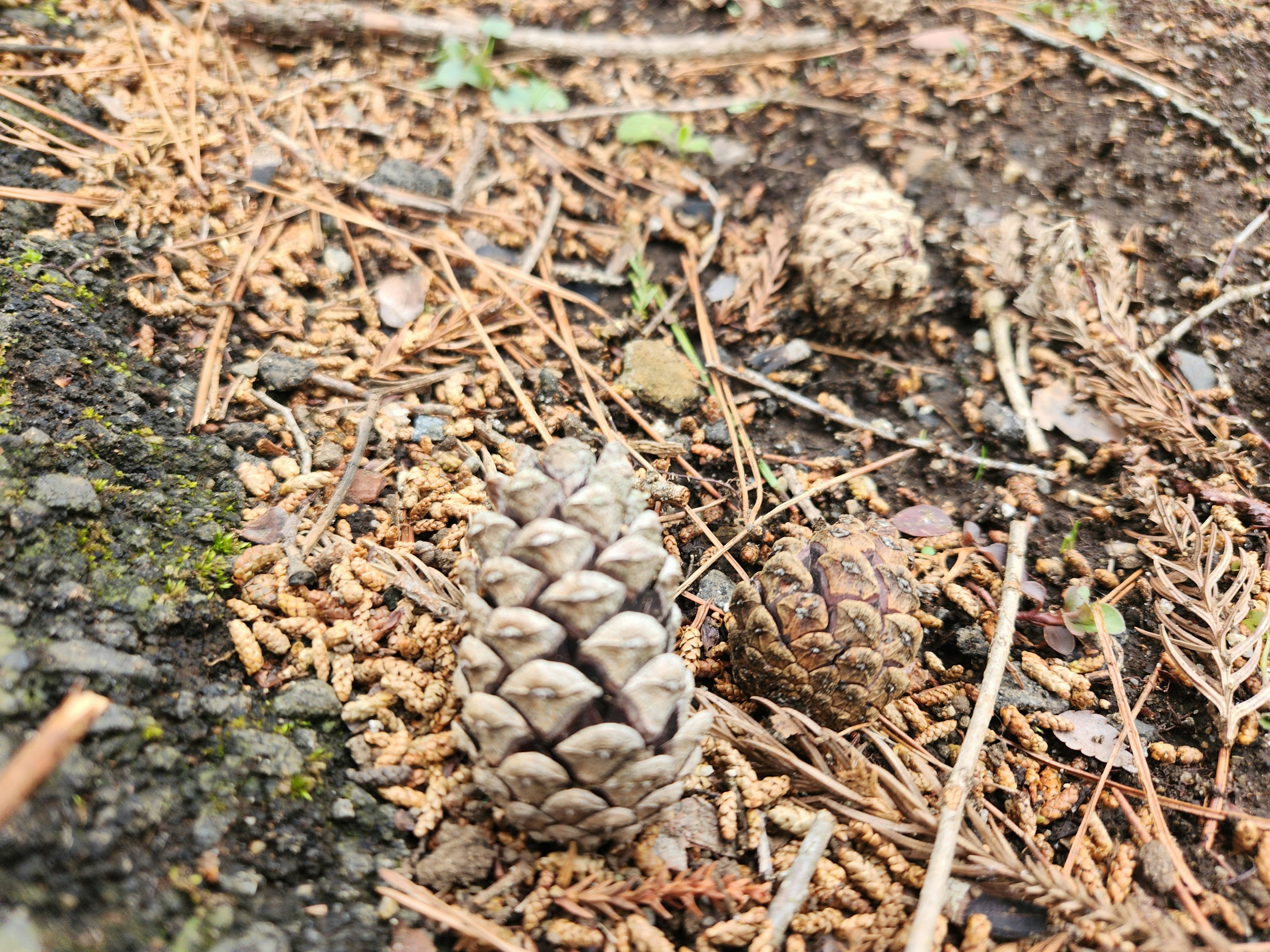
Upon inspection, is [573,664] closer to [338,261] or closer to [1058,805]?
[1058,805]

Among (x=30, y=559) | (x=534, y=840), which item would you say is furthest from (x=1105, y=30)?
(x=30, y=559)

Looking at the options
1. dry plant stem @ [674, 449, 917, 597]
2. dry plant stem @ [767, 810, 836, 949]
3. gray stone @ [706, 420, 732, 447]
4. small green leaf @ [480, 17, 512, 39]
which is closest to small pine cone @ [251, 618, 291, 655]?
dry plant stem @ [674, 449, 917, 597]

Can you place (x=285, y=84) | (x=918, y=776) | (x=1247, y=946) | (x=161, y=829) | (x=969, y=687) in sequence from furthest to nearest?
(x=285, y=84) → (x=969, y=687) → (x=918, y=776) → (x=1247, y=946) → (x=161, y=829)

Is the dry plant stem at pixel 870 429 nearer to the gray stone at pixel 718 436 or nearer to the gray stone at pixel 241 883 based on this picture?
the gray stone at pixel 718 436

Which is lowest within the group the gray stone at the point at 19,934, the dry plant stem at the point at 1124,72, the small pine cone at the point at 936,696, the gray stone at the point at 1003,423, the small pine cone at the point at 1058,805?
the small pine cone at the point at 1058,805

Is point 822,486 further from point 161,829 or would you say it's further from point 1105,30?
point 1105,30

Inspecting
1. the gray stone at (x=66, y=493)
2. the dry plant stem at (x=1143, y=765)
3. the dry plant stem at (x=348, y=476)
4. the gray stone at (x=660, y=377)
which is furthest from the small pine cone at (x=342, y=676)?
the dry plant stem at (x=1143, y=765)

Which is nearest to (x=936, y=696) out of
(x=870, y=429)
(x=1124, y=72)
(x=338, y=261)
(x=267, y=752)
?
(x=870, y=429)
